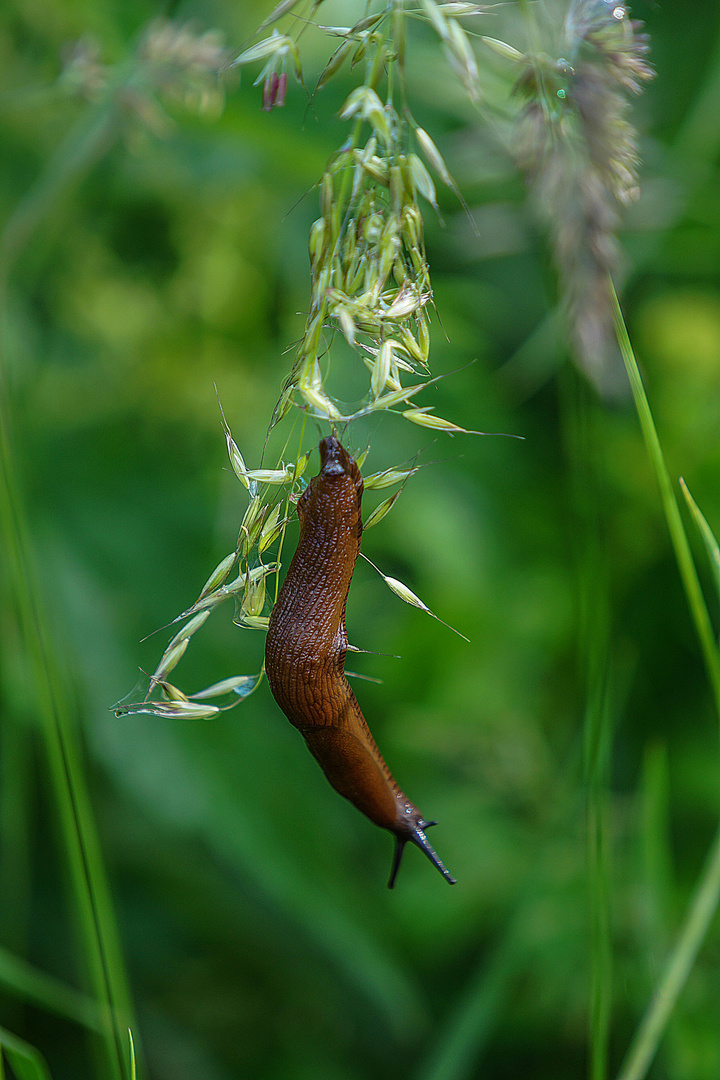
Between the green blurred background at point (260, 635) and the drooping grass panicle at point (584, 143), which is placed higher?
the drooping grass panicle at point (584, 143)

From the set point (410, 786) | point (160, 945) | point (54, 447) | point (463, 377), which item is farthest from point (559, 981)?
point (54, 447)

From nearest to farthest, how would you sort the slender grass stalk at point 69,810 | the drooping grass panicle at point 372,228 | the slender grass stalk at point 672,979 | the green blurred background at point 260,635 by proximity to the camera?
the drooping grass panicle at point 372,228 < the slender grass stalk at point 69,810 < the slender grass stalk at point 672,979 < the green blurred background at point 260,635

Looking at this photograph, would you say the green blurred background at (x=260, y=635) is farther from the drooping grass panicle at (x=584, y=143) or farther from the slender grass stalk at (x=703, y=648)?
the drooping grass panicle at (x=584, y=143)

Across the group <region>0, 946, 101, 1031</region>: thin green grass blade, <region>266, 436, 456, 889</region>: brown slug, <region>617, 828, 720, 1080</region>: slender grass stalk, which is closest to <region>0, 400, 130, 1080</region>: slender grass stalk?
<region>0, 946, 101, 1031</region>: thin green grass blade

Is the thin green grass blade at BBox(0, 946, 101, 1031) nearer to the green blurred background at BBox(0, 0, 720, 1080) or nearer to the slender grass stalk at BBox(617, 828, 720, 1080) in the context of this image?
the green blurred background at BBox(0, 0, 720, 1080)

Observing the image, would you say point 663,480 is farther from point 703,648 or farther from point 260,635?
point 260,635

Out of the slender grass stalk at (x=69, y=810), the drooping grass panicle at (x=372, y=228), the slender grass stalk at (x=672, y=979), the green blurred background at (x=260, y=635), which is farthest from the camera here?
the green blurred background at (x=260, y=635)

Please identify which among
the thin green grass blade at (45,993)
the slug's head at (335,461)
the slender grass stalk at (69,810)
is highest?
the slug's head at (335,461)

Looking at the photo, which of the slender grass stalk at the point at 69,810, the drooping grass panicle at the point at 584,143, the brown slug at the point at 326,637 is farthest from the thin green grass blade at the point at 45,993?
the drooping grass panicle at the point at 584,143

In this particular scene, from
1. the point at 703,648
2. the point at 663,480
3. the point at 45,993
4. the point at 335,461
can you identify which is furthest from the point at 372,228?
the point at 45,993

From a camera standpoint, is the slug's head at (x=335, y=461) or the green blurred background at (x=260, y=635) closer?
the slug's head at (x=335, y=461)
